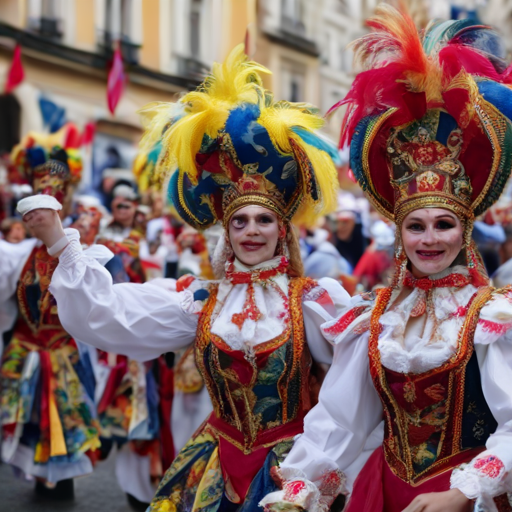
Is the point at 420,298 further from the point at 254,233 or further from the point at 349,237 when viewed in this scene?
the point at 349,237

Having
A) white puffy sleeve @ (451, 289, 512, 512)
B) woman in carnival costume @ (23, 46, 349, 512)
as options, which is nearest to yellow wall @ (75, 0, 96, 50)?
woman in carnival costume @ (23, 46, 349, 512)

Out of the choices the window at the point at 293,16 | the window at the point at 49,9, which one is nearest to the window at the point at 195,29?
the window at the point at 49,9

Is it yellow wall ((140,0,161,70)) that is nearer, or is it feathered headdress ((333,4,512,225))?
feathered headdress ((333,4,512,225))

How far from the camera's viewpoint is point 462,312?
3455mm

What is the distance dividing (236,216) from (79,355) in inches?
93.7

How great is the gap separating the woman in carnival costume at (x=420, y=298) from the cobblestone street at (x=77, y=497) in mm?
2880

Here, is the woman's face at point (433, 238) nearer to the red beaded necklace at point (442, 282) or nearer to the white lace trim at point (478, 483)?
the red beaded necklace at point (442, 282)

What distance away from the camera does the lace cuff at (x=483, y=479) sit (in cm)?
305

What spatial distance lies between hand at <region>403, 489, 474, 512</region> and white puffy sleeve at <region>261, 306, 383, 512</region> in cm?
41

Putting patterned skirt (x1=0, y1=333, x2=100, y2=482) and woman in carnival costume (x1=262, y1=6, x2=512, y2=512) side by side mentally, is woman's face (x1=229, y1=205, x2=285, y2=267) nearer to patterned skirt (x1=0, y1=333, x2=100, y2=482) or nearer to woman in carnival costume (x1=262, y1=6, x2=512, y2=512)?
woman in carnival costume (x1=262, y1=6, x2=512, y2=512)

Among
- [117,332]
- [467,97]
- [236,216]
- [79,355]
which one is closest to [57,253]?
[117,332]

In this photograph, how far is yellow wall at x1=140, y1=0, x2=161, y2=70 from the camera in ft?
71.9

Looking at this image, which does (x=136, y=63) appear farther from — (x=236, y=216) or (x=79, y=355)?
(x=236, y=216)

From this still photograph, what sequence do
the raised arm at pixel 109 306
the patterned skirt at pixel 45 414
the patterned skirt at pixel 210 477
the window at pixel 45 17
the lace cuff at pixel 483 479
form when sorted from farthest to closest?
the window at pixel 45 17 → the patterned skirt at pixel 45 414 → the raised arm at pixel 109 306 → the patterned skirt at pixel 210 477 → the lace cuff at pixel 483 479
